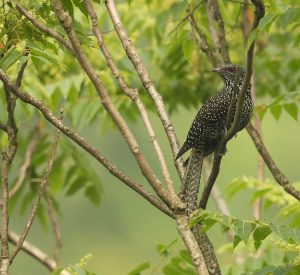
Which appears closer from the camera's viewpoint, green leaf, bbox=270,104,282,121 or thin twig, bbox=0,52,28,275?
thin twig, bbox=0,52,28,275

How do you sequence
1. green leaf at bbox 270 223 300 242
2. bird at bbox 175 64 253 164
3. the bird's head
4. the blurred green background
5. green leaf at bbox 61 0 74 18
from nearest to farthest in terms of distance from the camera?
green leaf at bbox 270 223 300 242, green leaf at bbox 61 0 74 18, bird at bbox 175 64 253 164, the bird's head, the blurred green background

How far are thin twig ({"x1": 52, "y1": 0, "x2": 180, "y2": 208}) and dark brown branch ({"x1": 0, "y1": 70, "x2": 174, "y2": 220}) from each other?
0.35m

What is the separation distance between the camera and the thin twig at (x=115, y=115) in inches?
157

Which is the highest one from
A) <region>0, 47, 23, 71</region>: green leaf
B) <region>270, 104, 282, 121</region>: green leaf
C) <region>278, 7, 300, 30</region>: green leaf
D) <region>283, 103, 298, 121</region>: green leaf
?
<region>278, 7, 300, 30</region>: green leaf

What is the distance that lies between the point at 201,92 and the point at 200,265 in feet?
23.0

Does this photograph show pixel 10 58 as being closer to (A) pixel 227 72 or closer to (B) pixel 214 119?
(B) pixel 214 119

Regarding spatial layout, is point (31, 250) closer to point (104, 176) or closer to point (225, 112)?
point (225, 112)

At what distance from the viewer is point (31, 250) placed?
8.81 m

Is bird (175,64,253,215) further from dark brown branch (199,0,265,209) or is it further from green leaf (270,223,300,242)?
green leaf (270,223,300,242)

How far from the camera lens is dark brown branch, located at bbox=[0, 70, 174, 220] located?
182 inches

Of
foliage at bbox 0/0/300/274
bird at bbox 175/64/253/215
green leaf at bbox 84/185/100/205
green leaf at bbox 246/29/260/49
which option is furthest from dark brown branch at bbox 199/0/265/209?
green leaf at bbox 84/185/100/205

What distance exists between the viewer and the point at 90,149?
466 cm

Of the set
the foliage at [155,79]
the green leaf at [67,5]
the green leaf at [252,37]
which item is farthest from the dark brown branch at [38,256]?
the green leaf at [252,37]

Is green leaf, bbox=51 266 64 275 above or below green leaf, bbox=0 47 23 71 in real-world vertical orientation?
below
